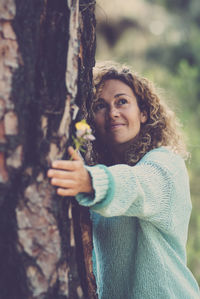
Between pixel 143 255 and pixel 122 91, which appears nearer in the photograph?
pixel 143 255

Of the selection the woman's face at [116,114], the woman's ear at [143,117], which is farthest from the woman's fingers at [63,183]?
the woman's ear at [143,117]

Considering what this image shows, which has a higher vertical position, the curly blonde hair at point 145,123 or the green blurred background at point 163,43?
the green blurred background at point 163,43

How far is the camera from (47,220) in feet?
4.50

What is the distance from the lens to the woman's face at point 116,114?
235 cm

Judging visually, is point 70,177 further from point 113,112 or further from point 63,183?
point 113,112

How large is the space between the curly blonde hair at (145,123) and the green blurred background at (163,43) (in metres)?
2.68

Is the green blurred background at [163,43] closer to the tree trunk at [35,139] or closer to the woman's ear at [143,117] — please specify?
the woman's ear at [143,117]

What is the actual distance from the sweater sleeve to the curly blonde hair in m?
0.35

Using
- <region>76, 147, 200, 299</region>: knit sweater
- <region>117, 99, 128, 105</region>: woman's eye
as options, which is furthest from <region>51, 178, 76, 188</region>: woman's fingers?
<region>117, 99, 128, 105</region>: woman's eye

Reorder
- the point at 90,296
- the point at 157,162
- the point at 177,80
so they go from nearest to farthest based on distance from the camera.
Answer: the point at 90,296 < the point at 157,162 < the point at 177,80

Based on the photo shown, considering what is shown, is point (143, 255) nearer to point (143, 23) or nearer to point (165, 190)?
point (165, 190)

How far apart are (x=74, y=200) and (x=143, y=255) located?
630 mm

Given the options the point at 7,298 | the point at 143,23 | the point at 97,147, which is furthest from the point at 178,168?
the point at 143,23

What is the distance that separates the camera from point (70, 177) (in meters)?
1.40
